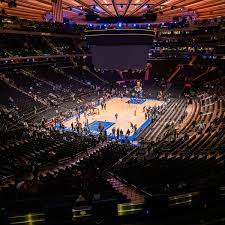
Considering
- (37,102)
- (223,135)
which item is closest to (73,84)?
(37,102)

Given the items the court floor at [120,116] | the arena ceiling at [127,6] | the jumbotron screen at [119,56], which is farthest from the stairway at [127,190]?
the court floor at [120,116]

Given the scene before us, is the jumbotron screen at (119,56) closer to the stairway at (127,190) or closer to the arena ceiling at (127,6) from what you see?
the arena ceiling at (127,6)

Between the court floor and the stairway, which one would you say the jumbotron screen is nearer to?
the stairway

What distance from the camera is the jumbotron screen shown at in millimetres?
18300

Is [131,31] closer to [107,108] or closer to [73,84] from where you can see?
[107,108]

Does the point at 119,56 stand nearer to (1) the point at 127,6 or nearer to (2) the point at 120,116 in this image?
(1) the point at 127,6

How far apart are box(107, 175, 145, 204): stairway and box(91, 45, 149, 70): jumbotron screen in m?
8.58

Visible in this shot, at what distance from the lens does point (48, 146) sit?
1917cm

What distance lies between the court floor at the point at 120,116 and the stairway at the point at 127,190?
56.1ft

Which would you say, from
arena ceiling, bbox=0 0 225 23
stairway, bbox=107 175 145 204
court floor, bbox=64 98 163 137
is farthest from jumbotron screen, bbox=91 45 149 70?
court floor, bbox=64 98 163 137

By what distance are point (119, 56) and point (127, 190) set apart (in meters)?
11.4

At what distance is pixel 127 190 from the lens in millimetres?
10469

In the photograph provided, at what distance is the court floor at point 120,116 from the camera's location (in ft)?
105

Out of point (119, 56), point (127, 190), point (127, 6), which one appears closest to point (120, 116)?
point (119, 56)
